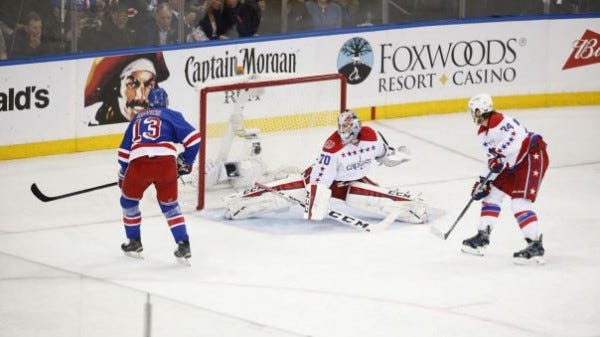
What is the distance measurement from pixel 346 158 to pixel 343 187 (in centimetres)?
→ 26

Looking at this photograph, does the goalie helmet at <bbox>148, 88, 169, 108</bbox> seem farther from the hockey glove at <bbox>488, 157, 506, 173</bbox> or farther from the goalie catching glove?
the hockey glove at <bbox>488, 157, 506, 173</bbox>

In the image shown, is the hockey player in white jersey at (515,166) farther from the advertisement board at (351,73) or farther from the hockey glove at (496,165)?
the advertisement board at (351,73)

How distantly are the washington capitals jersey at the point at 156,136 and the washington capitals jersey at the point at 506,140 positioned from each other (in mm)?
1839

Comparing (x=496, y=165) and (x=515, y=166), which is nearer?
(x=496, y=165)

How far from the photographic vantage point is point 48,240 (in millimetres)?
9383

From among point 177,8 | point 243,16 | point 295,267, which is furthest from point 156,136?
point 243,16

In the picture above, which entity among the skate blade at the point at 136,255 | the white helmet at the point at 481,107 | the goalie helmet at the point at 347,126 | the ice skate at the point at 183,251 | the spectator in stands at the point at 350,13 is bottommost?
the skate blade at the point at 136,255

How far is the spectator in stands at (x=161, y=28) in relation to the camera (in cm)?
1235

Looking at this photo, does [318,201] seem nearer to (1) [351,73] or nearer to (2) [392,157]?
(2) [392,157]

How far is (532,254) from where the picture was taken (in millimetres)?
8820

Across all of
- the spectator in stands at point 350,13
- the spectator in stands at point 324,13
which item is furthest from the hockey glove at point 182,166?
the spectator in stands at point 350,13

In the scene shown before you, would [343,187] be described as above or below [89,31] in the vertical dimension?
below

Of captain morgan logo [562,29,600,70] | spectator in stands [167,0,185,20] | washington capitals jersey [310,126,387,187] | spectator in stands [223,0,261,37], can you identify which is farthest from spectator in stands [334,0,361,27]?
washington capitals jersey [310,126,387,187]

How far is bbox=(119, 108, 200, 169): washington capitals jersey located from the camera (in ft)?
28.2
